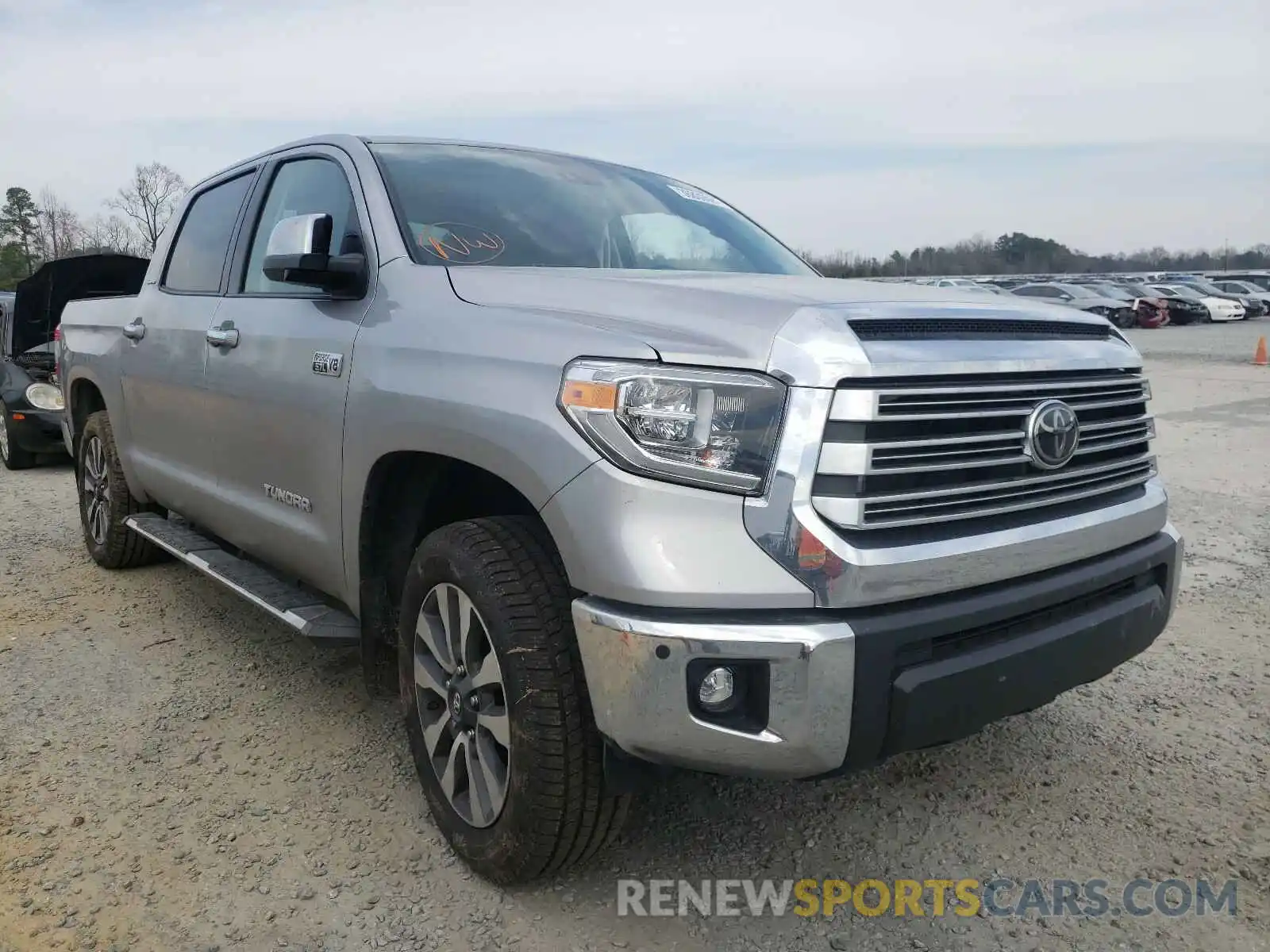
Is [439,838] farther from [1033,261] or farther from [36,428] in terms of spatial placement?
[1033,261]

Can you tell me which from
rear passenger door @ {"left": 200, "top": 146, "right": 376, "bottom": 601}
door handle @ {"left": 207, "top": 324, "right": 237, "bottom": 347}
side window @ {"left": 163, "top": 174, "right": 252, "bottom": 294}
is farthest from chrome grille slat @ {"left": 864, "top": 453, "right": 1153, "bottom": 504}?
side window @ {"left": 163, "top": 174, "right": 252, "bottom": 294}

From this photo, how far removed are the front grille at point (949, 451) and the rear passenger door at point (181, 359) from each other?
262cm

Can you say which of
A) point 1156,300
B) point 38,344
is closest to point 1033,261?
point 1156,300

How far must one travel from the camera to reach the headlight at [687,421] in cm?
196

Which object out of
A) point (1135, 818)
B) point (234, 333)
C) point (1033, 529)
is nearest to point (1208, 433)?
point (1135, 818)

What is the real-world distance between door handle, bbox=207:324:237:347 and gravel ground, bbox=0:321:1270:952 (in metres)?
1.28

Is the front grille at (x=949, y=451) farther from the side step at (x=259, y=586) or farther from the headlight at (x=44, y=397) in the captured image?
the headlight at (x=44, y=397)

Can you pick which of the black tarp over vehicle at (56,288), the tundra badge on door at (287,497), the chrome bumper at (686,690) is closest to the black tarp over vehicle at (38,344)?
the black tarp over vehicle at (56,288)

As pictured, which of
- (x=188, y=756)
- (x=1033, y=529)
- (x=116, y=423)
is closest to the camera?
(x=1033, y=529)

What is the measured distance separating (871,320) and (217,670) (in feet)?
9.80

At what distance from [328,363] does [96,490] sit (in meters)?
3.11

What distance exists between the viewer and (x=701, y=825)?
276 centimetres

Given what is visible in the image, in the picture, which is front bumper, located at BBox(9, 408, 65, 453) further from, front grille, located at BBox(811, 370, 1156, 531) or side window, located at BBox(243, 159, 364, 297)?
front grille, located at BBox(811, 370, 1156, 531)

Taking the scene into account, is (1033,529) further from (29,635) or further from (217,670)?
(29,635)
